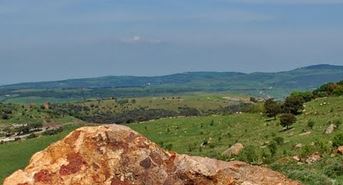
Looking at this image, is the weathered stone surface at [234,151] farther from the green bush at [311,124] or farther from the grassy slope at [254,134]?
the green bush at [311,124]

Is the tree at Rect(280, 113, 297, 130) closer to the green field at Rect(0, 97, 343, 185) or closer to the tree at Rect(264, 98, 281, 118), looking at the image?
the green field at Rect(0, 97, 343, 185)

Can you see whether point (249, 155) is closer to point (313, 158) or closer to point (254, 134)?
point (313, 158)

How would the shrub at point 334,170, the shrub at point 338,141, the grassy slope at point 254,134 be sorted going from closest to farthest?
the shrub at point 334,170 < the grassy slope at point 254,134 < the shrub at point 338,141

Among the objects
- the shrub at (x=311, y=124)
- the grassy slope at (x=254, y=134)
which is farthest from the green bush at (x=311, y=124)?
the grassy slope at (x=254, y=134)

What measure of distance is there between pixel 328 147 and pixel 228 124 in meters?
30.2

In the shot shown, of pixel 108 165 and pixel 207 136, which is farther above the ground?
pixel 108 165

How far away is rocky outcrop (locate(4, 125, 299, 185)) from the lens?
1485 cm

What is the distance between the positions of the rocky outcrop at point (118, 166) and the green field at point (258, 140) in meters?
9.60

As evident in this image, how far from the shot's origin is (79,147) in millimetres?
15266

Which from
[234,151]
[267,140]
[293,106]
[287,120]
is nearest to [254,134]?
[287,120]

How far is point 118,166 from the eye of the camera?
49.4ft

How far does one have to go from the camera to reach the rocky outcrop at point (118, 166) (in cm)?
1485

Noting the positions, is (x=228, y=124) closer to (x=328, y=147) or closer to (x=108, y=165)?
(x=328, y=147)

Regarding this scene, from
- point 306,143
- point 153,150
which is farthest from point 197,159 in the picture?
point 306,143
